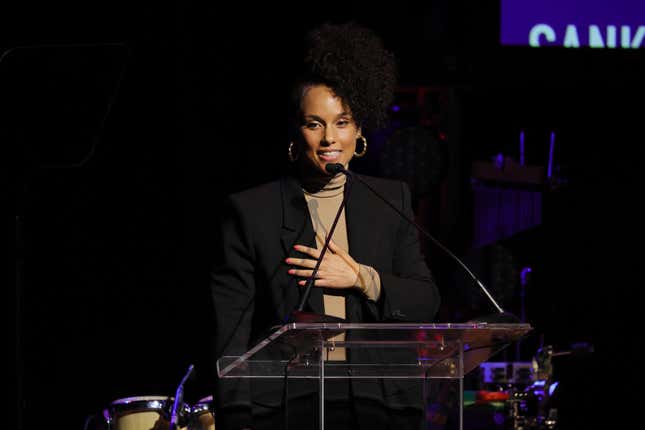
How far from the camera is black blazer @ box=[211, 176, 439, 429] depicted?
240 cm

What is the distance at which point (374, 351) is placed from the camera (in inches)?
82.7

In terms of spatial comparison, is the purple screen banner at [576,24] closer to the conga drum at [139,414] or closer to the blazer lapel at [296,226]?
the conga drum at [139,414]

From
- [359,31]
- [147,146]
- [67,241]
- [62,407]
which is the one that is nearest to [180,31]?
[147,146]

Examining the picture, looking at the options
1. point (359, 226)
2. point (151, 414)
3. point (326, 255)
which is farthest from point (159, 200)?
point (326, 255)

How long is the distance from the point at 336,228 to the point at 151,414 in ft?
6.26

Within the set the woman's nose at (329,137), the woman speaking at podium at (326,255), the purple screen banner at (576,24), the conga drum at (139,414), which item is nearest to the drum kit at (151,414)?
the conga drum at (139,414)

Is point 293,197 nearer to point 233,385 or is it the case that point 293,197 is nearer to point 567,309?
point 233,385

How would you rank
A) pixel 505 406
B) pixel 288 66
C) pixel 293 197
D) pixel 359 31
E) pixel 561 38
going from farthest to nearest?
1. pixel 561 38
2. pixel 288 66
3. pixel 505 406
4. pixel 359 31
5. pixel 293 197

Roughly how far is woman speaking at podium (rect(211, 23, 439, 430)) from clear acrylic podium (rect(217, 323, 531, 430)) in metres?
0.04

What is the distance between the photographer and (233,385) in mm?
2252

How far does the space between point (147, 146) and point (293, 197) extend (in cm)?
264

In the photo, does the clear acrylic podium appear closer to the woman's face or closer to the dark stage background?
the woman's face

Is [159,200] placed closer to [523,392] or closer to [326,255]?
[523,392]

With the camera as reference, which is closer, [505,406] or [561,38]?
[505,406]
